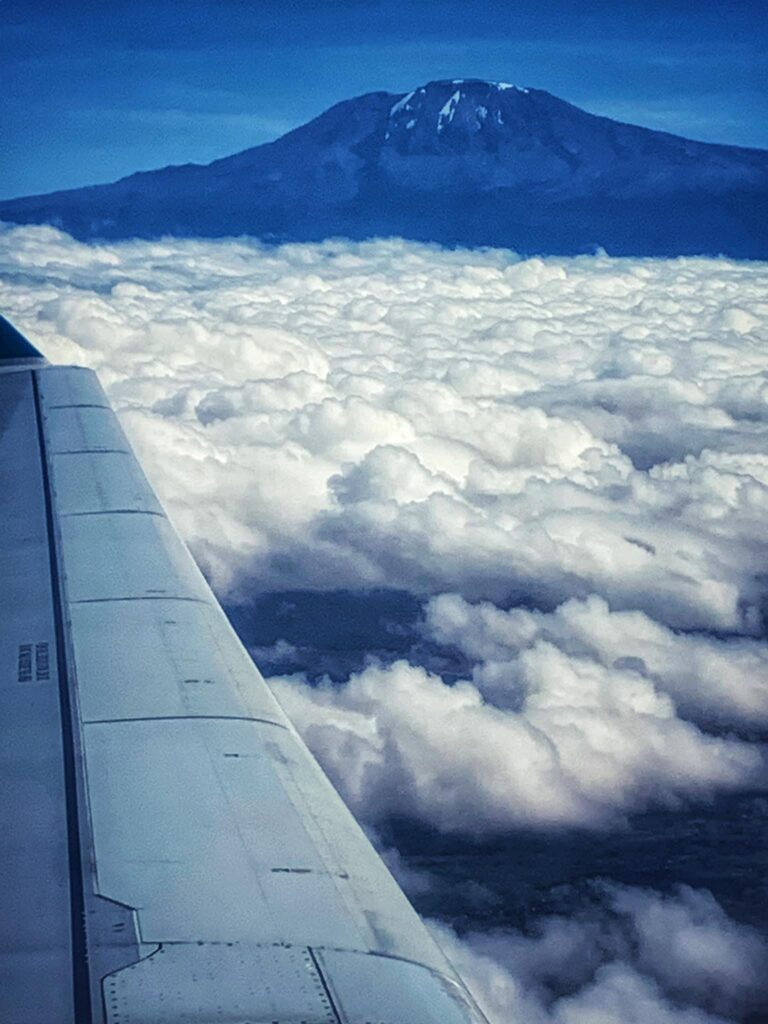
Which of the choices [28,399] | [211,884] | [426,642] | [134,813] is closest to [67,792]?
[134,813]

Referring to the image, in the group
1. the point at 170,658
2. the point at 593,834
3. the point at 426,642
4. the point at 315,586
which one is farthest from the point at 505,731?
the point at 170,658

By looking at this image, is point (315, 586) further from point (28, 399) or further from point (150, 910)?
point (150, 910)

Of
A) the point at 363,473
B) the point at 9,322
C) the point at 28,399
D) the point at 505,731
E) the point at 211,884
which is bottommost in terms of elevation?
the point at 505,731

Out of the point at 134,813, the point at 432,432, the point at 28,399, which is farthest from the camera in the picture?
the point at 432,432

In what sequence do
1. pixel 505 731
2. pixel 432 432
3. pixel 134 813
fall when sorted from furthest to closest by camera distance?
pixel 432 432 → pixel 505 731 → pixel 134 813

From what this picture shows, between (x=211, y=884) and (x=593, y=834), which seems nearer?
(x=211, y=884)

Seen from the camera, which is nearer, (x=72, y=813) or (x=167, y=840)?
(x=167, y=840)

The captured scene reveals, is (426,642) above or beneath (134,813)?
beneath
